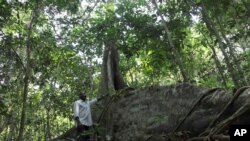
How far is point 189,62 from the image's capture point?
45.1ft

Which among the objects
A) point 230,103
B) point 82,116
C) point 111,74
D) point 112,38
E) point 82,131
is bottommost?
point 82,131

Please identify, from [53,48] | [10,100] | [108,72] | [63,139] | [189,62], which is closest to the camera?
[63,139]

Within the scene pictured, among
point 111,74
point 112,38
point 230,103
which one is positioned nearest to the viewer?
point 230,103

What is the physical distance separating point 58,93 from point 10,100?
2572 mm

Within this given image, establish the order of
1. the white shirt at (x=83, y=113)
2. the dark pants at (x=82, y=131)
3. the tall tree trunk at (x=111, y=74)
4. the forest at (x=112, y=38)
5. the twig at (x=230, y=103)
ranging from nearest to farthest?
the twig at (x=230, y=103) < the dark pants at (x=82, y=131) < the white shirt at (x=83, y=113) < the tall tree trunk at (x=111, y=74) < the forest at (x=112, y=38)

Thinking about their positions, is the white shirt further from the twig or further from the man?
the twig

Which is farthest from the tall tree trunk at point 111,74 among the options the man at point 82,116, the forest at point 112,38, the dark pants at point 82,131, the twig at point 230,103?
the twig at point 230,103

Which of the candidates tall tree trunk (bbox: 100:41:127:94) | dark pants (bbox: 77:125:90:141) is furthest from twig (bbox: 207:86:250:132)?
tall tree trunk (bbox: 100:41:127:94)

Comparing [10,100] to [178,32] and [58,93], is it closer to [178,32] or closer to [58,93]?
[58,93]

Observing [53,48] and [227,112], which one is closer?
[227,112]

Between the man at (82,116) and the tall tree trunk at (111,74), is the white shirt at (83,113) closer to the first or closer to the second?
the man at (82,116)

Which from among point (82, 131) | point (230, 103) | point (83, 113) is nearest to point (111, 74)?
point (83, 113)

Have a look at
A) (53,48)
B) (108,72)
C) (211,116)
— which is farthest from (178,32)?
(211,116)

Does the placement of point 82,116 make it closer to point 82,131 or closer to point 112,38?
point 82,131
